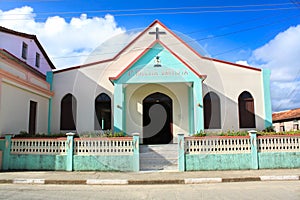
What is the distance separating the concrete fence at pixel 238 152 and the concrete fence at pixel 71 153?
6.12 feet

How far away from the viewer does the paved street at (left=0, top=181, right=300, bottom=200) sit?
221 inches

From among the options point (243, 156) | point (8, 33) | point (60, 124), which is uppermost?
point (8, 33)

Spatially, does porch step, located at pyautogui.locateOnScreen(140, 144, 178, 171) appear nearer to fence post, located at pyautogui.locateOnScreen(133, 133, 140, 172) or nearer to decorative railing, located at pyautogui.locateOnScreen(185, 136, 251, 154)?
fence post, located at pyautogui.locateOnScreen(133, 133, 140, 172)

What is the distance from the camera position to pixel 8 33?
55.0ft

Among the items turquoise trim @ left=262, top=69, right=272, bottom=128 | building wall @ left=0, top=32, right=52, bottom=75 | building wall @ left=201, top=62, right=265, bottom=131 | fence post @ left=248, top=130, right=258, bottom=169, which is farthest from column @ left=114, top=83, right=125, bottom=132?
building wall @ left=0, top=32, right=52, bottom=75

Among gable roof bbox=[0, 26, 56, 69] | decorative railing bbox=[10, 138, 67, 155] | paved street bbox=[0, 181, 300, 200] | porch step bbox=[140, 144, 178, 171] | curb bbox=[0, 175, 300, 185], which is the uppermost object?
gable roof bbox=[0, 26, 56, 69]

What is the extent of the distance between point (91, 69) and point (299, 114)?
17978 millimetres

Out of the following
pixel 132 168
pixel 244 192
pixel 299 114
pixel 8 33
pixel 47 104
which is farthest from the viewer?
pixel 299 114

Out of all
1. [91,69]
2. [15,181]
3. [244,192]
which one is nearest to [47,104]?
[91,69]

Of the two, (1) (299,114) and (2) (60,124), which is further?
(1) (299,114)

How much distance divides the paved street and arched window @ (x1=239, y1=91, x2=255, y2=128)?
21.4 feet

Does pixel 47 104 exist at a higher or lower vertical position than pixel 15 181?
higher

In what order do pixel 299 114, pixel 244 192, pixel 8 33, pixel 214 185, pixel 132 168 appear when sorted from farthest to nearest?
pixel 299 114
pixel 8 33
pixel 132 168
pixel 214 185
pixel 244 192

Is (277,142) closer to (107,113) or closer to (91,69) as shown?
(107,113)
